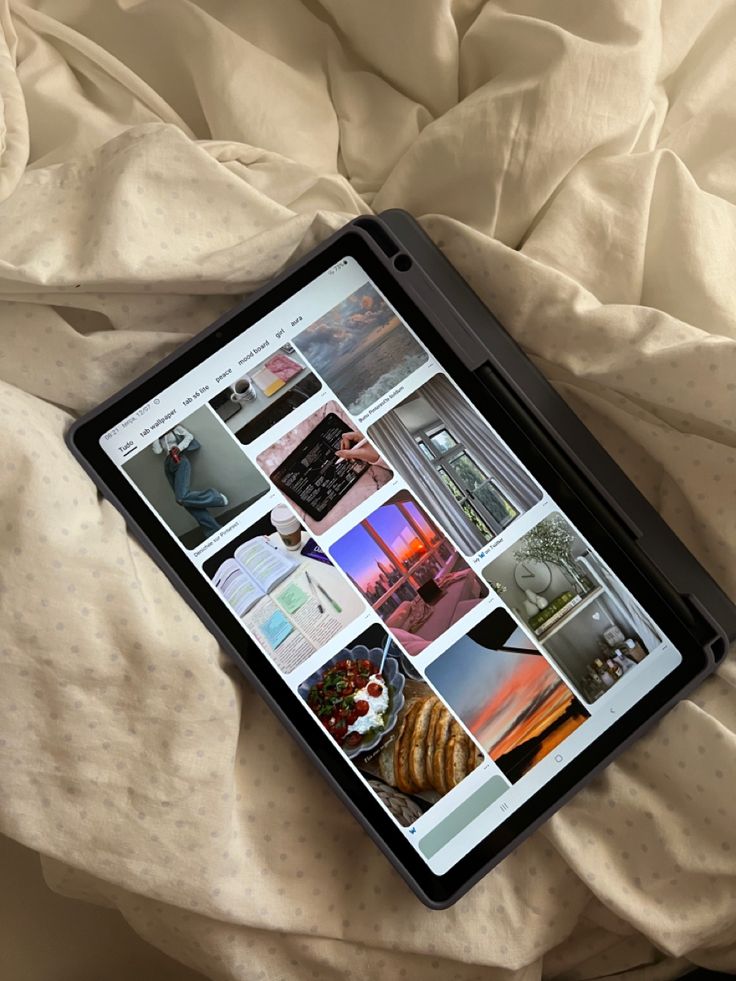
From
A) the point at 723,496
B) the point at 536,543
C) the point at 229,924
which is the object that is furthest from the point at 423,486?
the point at 229,924

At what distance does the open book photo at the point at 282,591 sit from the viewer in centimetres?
56

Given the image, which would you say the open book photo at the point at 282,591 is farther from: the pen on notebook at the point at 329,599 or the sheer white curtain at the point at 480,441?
the sheer white curtain at the point at 480,441

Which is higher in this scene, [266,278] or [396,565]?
[266,278]

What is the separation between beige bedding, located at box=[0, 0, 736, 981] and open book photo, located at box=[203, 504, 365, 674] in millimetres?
32

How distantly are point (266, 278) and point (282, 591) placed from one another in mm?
200

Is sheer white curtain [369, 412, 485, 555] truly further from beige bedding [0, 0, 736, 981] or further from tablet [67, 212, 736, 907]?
beige bedding [0, 0, 736, 981]

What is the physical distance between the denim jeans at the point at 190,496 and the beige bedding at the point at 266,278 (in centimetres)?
4

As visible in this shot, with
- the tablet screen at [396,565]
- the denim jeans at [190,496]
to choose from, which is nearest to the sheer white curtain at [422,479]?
the tablet screen at [396,565]

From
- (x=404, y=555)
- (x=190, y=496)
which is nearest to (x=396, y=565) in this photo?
(x=404, y=555)

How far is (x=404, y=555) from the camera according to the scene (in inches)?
22.2

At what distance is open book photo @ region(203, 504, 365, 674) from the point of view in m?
0.56

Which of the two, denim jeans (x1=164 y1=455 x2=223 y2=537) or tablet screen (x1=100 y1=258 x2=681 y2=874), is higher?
denim jeans (x1=164 y1=455 x2=223 y2=537)

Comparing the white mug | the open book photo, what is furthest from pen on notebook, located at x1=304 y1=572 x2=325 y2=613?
the white mug

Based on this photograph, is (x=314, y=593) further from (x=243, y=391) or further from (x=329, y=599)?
(x=243, y=391)
